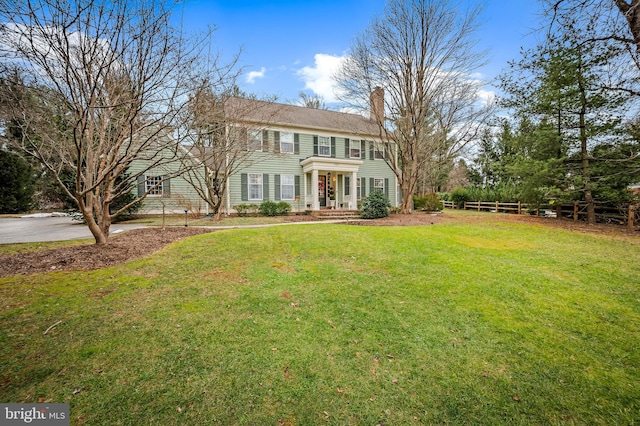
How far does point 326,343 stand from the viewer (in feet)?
9.86

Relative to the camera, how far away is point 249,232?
808 cm

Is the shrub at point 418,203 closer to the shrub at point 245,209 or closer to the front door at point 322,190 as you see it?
the front door at point 322,190

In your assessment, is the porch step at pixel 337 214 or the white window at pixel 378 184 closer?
the porch step at pixel 337 214

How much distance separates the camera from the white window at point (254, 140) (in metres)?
13.4

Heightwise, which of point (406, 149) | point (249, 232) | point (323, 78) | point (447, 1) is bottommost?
point (249, 232)

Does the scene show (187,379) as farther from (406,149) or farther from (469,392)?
(406,149)

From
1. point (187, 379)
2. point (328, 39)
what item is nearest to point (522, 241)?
point (187, 379)

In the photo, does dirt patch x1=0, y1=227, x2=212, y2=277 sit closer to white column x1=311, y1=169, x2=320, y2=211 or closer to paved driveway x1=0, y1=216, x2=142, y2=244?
paved driveway x1=0, y1=216, x2=142, y2=244

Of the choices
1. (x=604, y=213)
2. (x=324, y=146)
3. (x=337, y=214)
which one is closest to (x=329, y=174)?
(x=324, y=146)

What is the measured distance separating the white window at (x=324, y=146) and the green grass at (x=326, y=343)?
13750mm

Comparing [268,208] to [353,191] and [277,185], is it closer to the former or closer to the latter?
[277,185]

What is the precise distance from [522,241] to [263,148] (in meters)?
→ 13.5

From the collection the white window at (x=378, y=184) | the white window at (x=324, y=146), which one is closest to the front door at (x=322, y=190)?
the white window at (x=324, y=146)

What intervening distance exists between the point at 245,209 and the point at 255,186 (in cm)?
173
